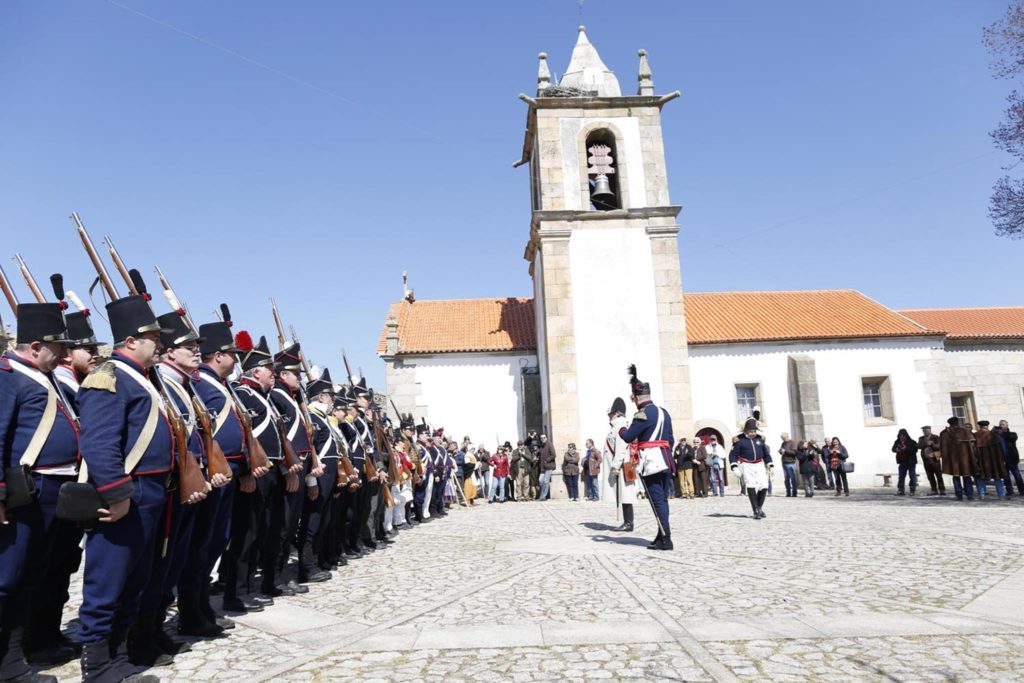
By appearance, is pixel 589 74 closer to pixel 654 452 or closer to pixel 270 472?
pixel 654 452

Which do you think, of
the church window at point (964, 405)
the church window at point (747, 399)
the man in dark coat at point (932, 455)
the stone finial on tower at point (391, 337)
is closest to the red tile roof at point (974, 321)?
the church window at point (964, 405)

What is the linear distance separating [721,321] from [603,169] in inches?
320

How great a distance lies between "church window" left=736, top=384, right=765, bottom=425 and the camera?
25031mm

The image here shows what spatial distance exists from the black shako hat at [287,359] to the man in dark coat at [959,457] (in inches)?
554

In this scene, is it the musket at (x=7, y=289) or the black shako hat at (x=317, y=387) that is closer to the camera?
the musket at (x=7, y=289)

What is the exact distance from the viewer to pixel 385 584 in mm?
6496

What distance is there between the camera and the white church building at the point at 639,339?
71.2ft

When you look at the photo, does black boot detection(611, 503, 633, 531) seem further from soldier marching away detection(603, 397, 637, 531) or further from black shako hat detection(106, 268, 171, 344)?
black shako hat detection(106, 268, 171, 344)

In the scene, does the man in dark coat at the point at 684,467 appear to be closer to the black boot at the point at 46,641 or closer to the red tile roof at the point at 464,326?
the red tile roof at the point at 464,326

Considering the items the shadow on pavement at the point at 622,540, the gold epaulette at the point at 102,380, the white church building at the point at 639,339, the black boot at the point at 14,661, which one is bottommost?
the shadow on pavement at the point at 622,540

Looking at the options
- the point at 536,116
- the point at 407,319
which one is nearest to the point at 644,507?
the point at 536,116

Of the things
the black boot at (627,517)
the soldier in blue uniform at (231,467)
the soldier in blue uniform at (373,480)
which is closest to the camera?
the soldier in blue uniform at (231,467)

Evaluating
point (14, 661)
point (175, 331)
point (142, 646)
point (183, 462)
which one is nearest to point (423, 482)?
point (175, 331)

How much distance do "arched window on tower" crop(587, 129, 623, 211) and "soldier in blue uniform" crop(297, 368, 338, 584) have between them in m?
16.5
